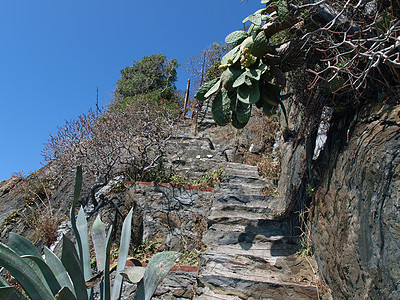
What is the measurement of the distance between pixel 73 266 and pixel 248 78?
1956mm

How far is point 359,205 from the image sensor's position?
1734 millimetres

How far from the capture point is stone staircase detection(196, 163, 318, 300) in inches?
95.2

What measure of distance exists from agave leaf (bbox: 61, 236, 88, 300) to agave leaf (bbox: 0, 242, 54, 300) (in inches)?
6.2

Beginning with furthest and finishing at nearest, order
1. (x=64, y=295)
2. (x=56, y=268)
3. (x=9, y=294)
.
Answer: (x=56, y=268) < (x=64, y=295) < (x=9, y=294)

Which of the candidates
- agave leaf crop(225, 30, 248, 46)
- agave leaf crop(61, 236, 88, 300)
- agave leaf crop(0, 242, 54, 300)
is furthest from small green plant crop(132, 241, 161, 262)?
agave leaf crop(225, 30, 248, 46)

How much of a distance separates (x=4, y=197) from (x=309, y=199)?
18.8 ft

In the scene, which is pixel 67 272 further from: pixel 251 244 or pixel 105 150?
pixel 105 150

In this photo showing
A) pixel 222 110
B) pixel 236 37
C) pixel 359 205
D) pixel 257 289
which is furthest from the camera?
pixel 236 37

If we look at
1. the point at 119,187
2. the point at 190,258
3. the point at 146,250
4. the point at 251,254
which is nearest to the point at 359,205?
the point at 251,254

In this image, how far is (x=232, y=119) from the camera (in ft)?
9.05

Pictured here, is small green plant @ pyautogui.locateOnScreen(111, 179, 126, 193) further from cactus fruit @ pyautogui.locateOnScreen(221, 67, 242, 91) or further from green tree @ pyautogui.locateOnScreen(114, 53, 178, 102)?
green tree @ pyautogui.locateOnScreen(114, 53, 178, 102)

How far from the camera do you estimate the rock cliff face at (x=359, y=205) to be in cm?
140

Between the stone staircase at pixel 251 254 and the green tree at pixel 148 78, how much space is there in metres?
9.22

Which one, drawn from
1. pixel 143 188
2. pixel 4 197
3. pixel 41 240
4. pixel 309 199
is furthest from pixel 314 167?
pixel 4 197
